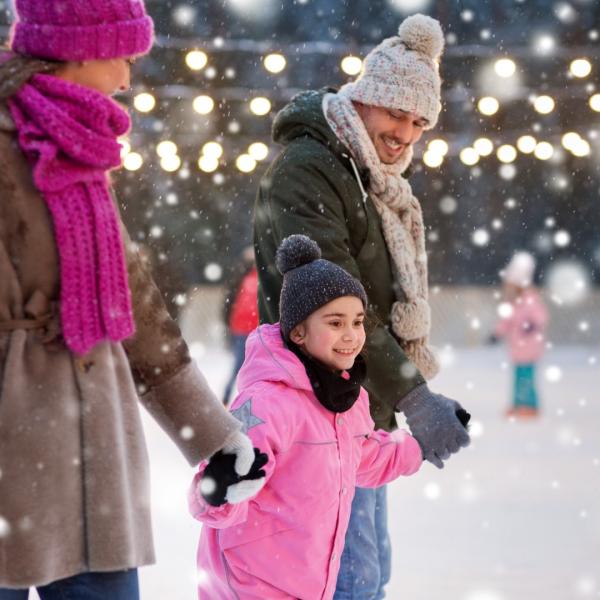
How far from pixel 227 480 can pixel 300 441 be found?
58 cm

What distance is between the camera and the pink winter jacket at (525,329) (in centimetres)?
912

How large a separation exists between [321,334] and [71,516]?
1058 mm

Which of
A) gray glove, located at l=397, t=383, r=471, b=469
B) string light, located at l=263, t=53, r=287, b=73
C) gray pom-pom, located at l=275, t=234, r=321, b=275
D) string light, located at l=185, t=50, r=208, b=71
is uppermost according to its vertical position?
string light, located at l=185, t=50, r=208, b=71

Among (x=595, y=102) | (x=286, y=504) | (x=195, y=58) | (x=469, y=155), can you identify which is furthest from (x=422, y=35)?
(x=469, y=155)

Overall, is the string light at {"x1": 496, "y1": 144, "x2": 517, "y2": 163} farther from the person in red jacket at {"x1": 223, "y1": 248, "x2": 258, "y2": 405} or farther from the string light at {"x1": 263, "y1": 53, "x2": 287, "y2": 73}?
the person in red jacket at {"x1": 223, "y1": 248, "x2": 258, "y2": 405}

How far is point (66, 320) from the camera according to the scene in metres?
1.93

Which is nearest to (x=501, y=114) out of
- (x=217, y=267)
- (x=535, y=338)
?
(x=535, y=338)

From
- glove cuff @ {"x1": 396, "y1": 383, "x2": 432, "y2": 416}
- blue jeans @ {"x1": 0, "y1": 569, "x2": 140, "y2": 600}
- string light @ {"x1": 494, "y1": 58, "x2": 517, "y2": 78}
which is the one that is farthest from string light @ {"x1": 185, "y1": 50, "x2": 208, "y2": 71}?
blue jeans @ {"x1": 0, "y1": 569, "x2": 140, "y2": 600}

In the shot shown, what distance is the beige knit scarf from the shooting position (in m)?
3.24

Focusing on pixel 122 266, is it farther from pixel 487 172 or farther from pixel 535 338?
pixel 487 172

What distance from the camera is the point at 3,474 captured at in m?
1.88

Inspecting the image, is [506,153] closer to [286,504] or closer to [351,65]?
[351,65]

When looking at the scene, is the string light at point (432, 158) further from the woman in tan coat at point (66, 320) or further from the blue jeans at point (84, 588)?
the blue jeans at point (84, 588)

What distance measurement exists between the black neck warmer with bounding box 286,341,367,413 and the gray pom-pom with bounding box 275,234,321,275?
0.21 meters
